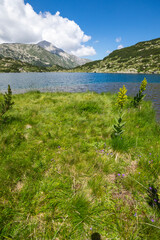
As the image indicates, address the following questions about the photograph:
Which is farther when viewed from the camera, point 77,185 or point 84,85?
Result: point 84,85

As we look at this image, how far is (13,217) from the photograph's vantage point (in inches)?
80.8

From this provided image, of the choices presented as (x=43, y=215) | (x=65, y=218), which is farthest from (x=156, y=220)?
(x=43, y=215)

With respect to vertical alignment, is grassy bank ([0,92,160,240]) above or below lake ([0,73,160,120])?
below

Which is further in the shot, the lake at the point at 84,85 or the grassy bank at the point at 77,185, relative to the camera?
the lake at the point at 84,85

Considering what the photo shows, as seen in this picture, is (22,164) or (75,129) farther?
(75,129)

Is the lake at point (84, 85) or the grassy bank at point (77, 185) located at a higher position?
the lake at point (84, 85)

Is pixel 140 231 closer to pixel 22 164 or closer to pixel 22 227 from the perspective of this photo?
pixel 22 227

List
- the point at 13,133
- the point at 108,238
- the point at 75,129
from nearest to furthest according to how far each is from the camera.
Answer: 1. the point at 108,238
2. the point at 13,133
3. the point at 75,129

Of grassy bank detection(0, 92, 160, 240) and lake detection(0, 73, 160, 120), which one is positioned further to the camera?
lake detection(0, 73, 160, 120)

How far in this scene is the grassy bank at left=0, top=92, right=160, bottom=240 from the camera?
1966mm

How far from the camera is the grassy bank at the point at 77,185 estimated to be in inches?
77.4

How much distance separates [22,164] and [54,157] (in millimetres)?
950

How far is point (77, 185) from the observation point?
2746 millimetres

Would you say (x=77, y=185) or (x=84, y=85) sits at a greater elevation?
(x=84, y=85)
